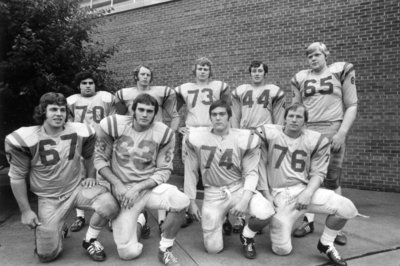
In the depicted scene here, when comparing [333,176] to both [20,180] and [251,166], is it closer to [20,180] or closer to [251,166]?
[251,166]

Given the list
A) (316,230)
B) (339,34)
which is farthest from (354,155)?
(316,230)

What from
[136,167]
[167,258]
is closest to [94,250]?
[167,258]

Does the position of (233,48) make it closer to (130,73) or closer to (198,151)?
(130,73)

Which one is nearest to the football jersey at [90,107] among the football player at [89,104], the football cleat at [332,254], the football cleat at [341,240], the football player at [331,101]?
the football player at [89,104]

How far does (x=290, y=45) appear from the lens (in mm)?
7371

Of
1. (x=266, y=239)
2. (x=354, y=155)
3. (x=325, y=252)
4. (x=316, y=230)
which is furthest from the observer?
(x=354, y=155)

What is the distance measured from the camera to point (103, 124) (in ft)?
12.5

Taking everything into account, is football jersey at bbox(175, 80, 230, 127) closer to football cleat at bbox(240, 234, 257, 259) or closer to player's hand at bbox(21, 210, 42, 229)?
football cleat at bbox(240, 234, 257, 259)

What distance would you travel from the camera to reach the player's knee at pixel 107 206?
140 inches

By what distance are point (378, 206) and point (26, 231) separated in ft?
16.9

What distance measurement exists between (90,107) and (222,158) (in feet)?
6.87

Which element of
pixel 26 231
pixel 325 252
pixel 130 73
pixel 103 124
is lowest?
pixel 26 231

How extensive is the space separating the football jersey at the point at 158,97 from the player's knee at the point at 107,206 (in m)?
1.49

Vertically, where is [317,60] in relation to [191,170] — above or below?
above
